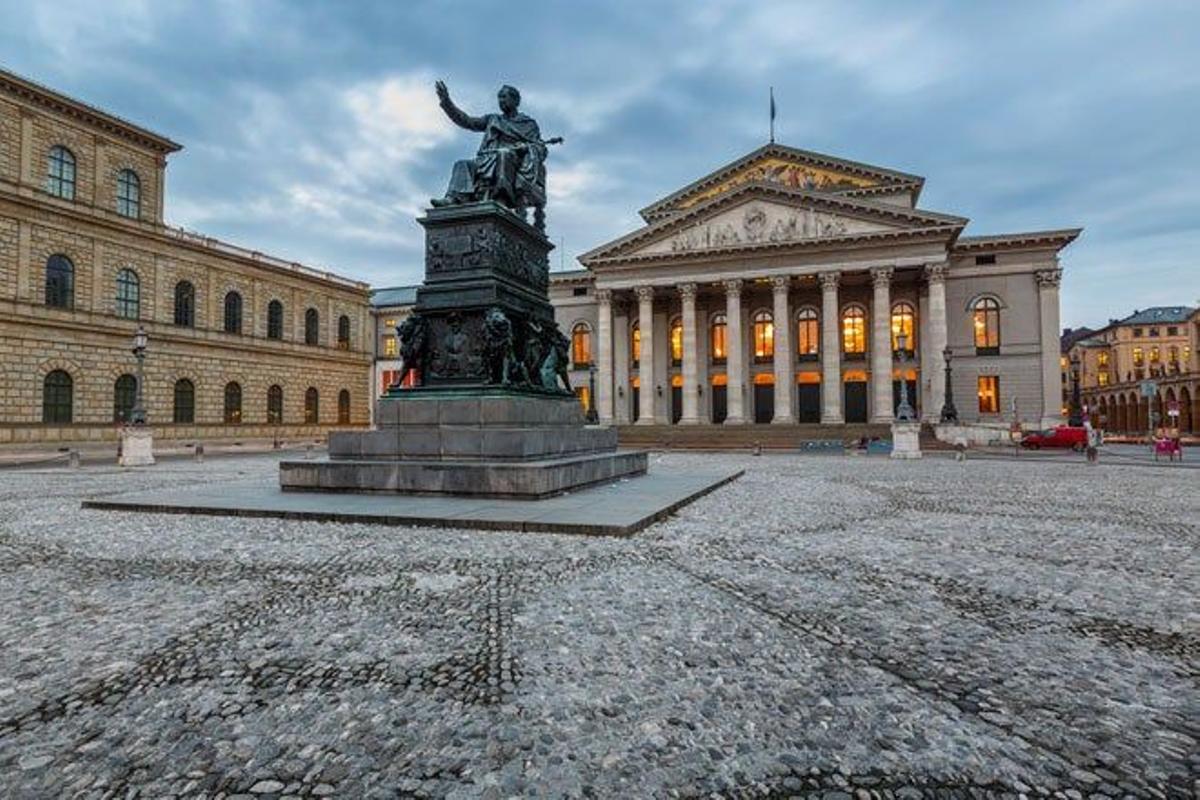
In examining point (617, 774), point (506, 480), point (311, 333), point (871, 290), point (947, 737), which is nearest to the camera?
point (617, 774)

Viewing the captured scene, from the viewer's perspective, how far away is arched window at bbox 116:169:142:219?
3875 centimetres

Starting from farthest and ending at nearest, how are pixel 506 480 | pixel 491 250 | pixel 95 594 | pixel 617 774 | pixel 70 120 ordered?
1. pixel 70 120
2. pixel 491 250
3. pixel 506 480
4. pixel 95 594
5. pixel 617 774

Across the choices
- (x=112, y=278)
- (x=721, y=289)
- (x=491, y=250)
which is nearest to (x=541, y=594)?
(x=491, y=250)

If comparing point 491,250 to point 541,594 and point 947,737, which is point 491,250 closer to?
point 541,594

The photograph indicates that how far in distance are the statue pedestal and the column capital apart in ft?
175

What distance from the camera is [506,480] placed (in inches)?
391

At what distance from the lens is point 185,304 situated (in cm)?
4272

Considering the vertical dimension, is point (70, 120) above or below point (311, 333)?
above

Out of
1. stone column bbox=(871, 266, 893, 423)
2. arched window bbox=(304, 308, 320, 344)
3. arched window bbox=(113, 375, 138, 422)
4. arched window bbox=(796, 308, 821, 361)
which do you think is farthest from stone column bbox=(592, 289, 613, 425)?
arched window bbox=(113, 375, 138, 422)

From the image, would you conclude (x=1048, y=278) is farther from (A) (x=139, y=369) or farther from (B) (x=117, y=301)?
→ (B) (x=117, y=301)

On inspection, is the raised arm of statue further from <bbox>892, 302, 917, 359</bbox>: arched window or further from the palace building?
<bbox>892, 302, 917, 359</bbox>: arched window

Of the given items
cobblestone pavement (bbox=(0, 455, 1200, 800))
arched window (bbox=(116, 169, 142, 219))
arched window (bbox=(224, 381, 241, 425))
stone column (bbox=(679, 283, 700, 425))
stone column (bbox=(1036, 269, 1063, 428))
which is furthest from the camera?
stone column (bbox=(679, 283, 700, 425))

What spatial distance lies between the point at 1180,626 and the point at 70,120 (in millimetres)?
49110

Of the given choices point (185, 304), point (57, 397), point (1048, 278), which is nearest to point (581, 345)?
point (185, 304)
